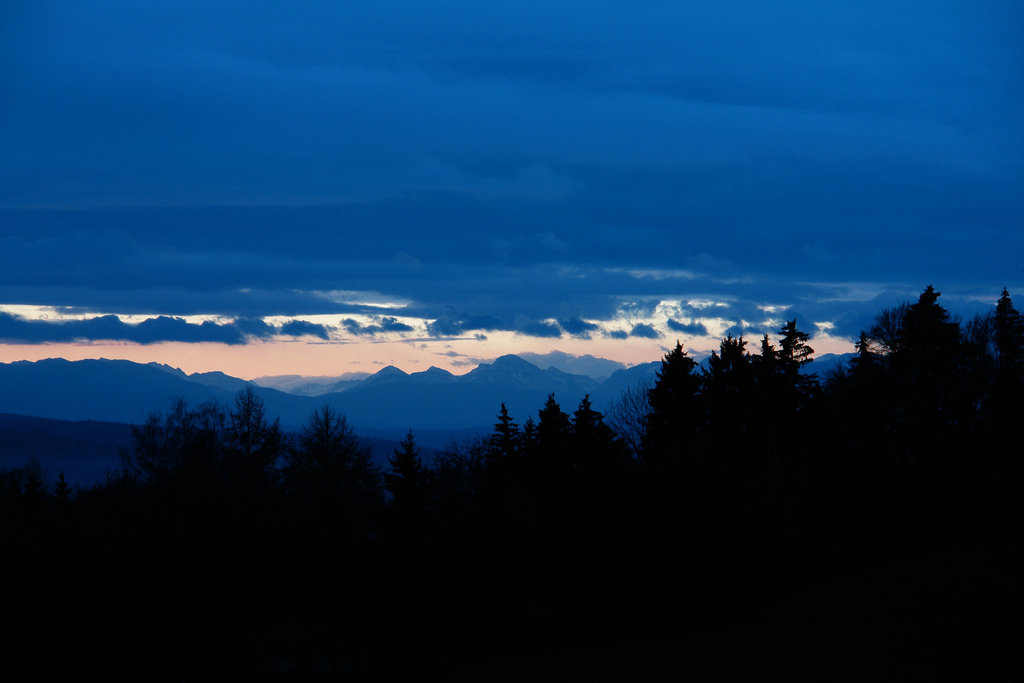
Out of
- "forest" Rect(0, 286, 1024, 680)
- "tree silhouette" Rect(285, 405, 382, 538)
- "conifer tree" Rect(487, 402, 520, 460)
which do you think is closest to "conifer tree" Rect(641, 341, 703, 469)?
"forest" Rect(0, 286, 1024, 680)

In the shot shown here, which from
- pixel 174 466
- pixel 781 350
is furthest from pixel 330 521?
pixel 781 350

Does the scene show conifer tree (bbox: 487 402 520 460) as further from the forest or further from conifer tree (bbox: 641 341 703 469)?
conifer tree (bbox: 641 341 703 469)

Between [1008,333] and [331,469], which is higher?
[1008,333]

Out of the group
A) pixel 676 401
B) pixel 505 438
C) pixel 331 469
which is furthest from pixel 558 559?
pixel 331 469

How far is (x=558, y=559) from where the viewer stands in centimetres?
3425

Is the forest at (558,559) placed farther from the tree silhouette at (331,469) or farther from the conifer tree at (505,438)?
the tree silhouette at (331,469)

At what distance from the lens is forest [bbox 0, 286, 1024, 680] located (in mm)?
26469

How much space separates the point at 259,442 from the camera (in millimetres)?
59094

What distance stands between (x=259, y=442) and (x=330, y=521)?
27320mm

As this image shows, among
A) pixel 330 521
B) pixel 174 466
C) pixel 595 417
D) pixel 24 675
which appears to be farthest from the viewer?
pixel 174 466

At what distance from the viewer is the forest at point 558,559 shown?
86.8ft

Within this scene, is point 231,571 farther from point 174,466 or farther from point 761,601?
point 174,466

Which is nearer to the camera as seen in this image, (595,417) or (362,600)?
(362,600)

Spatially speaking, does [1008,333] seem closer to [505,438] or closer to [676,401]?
[676,401]
